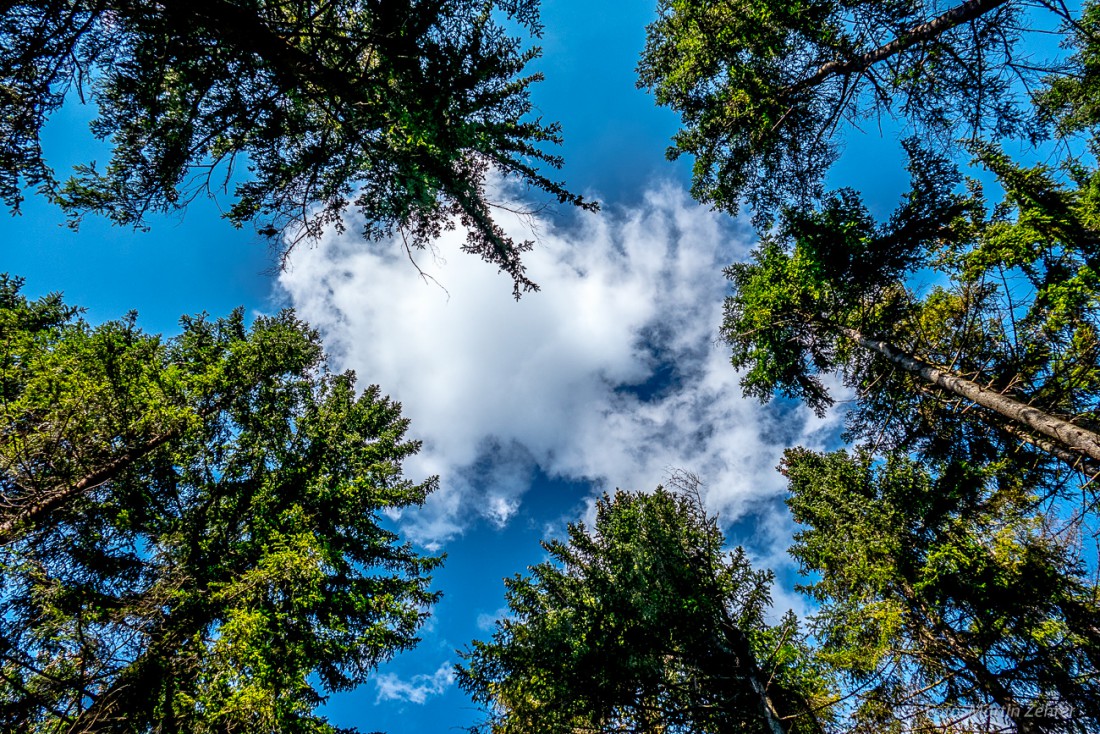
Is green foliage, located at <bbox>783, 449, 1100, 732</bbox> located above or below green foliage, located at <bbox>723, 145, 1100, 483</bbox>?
below

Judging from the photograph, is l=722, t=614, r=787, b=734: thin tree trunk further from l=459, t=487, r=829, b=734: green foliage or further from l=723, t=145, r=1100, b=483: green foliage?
l=723, t=145, r=1100, b=483: green foliage

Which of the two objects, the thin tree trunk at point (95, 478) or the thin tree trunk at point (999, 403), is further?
the thin tree trunk at point (95, 478)

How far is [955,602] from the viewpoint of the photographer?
7809 mm

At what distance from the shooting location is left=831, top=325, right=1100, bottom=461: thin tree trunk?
4.86 metres

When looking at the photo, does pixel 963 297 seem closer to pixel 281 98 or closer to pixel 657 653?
pixel 657 653

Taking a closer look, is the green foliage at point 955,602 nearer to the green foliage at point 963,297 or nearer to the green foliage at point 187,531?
the green foliage at point 963,297

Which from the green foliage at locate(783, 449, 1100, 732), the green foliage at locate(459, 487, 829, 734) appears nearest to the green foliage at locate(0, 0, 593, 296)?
the green foliage at locate(459, 487, 829, 734)

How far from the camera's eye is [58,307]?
10.8 meters

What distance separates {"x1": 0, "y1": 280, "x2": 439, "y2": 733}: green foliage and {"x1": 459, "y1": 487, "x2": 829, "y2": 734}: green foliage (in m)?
3.19

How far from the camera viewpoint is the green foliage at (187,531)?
217 inches

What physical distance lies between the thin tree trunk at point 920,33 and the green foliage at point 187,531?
486 inches

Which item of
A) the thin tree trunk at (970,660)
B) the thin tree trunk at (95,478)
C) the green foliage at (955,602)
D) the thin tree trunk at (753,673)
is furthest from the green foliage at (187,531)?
the thin tree trunk at (970,660)

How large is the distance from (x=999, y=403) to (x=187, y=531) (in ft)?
48.2

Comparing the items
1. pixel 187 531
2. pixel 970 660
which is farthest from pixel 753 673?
pixel 187 531
